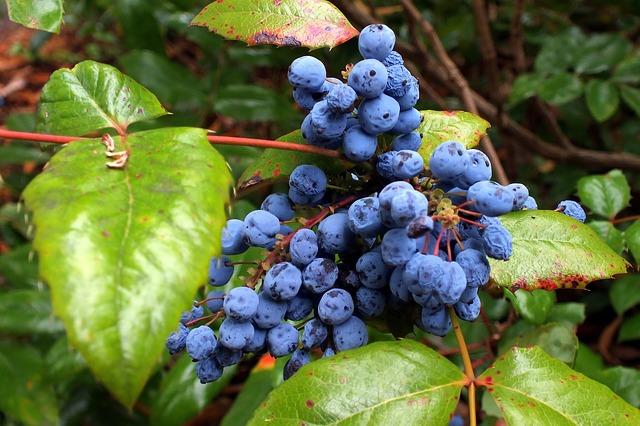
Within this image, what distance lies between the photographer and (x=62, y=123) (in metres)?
1.02

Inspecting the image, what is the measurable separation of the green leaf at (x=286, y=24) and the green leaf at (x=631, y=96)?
1425 mm

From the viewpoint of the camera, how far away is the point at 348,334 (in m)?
0.85

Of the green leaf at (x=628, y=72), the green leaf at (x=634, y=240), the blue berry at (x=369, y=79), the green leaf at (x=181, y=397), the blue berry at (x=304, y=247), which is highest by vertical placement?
the blue berry at (x=369, y=79)

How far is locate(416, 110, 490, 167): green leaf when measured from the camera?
101 centimetres

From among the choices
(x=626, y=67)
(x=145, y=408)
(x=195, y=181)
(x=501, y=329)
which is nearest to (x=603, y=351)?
(x=501, y=329)

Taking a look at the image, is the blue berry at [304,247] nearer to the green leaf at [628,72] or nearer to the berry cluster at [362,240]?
the berry cluster at [362,240]

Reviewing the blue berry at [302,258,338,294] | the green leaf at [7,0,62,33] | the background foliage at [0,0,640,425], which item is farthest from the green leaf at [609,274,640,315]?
the green leaf at [7,0,62,33]

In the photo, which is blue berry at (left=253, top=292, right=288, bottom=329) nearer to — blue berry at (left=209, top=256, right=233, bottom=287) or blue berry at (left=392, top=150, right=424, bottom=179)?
blue berry at (left=209, top=256, right=233, bottom=287)

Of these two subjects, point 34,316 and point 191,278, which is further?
point 34,316

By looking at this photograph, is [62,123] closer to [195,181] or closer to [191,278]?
[195,181]

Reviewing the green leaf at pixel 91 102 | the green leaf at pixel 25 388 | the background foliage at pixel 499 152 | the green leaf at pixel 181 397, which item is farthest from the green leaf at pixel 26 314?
the green leaf at pixel 91 102

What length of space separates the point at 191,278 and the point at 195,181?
13cm

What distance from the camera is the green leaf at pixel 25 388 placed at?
1792 millimetres

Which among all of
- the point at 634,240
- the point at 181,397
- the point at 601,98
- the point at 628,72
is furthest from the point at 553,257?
the point at 628,72
